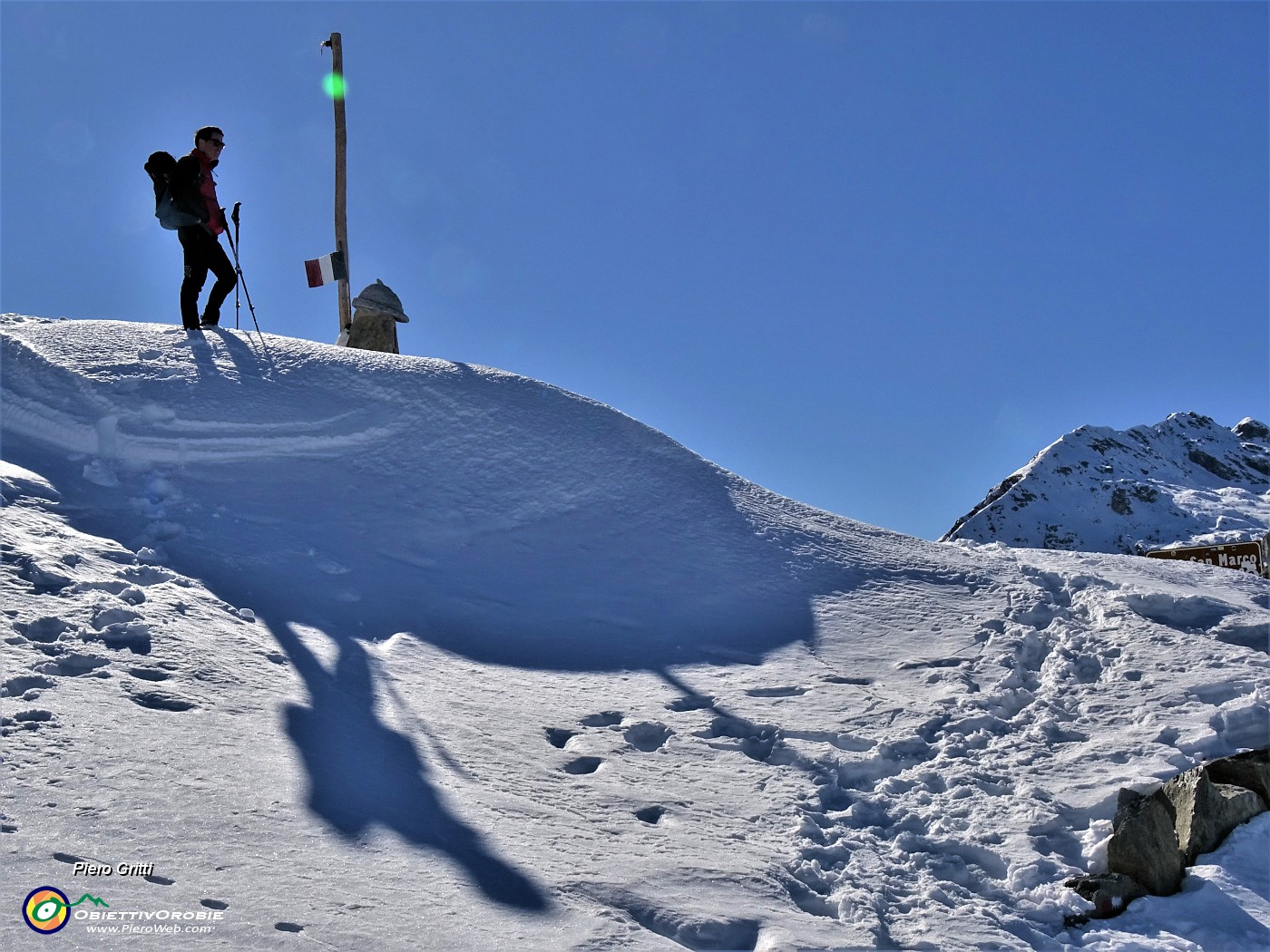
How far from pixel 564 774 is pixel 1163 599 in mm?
4076

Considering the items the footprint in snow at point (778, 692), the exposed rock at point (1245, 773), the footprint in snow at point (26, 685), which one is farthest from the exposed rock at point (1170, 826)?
the footprint in snow at point (26, 685)

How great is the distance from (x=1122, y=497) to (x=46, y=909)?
84.5 meters

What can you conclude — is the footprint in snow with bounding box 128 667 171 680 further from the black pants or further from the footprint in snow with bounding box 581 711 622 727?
the black pants

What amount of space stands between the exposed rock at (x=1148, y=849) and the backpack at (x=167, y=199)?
810cm

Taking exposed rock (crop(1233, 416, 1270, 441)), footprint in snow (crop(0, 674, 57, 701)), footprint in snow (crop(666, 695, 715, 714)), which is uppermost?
exposed rock (crop(1233, 416, 1270, 441))

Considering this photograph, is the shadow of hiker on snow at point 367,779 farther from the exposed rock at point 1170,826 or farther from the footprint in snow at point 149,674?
the exposed rock at point 1170,826

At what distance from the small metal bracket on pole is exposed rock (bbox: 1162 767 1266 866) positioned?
12.2 metres

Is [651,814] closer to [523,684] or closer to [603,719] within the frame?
[603,719]

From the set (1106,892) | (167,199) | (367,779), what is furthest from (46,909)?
(167,199)

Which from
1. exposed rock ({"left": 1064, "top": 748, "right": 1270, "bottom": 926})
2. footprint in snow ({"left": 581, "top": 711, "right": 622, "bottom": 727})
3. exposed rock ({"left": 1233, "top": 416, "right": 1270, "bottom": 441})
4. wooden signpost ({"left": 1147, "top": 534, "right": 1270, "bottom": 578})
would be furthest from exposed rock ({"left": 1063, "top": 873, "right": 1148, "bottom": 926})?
exposed rock ({"left": 1233, "top": 416, "right": 1270, "bottom": 441})

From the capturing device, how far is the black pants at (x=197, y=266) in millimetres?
8805

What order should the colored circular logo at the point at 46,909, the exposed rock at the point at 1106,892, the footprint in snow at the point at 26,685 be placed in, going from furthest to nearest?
the footprint in snow at the point at 26,685 → the exposed rock at the point at 1106,892 → the colored circular logo at the point at 46,909

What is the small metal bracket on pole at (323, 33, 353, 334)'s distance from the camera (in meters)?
14.2

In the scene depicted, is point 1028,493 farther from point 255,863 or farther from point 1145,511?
point 255,863
